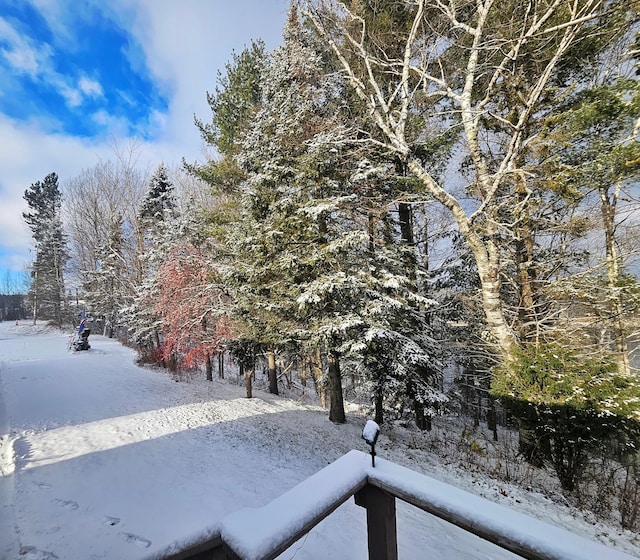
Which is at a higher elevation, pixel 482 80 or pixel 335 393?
pixel 482 80

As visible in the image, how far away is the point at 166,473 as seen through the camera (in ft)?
13.3

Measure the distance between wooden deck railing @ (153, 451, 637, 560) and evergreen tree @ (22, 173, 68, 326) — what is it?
30684mm

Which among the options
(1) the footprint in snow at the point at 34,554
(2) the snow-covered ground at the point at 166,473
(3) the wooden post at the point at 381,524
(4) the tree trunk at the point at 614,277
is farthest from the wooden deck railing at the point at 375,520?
(4) the tree trunk at the point at 614,277

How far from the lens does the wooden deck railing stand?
103 centimetres

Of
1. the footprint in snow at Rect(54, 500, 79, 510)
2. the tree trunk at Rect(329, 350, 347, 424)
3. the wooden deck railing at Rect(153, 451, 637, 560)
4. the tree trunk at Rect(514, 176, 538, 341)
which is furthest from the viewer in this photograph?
the tree trunk at Rect(329, 350, 347, 424)

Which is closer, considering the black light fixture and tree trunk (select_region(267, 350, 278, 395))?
the black light fixture

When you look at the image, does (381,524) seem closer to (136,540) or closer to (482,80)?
(136,540)

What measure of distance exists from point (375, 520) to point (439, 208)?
9790 millimetres

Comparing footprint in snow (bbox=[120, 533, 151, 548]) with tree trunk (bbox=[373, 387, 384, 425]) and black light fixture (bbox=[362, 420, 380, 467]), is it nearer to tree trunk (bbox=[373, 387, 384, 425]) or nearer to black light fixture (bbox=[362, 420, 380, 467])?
black light fixture (bbox=[362, 420, 380, 467])

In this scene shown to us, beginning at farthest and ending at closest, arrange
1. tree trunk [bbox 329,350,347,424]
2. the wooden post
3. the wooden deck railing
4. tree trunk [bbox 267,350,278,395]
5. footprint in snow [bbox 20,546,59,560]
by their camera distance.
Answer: tree trunk [bbox 267,350,278,395] → tree trunk [bbox 329,350,347,424] → footprint in snow [bbox 20,546,59,560] → the wooden post → the wooden deck railing

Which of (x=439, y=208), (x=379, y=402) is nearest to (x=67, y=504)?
(x=379, y=402)

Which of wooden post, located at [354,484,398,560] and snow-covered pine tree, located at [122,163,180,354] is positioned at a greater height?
snow-covered pine tree, located at [122,163,180,354]

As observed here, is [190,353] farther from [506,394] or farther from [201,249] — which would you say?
[506,394]

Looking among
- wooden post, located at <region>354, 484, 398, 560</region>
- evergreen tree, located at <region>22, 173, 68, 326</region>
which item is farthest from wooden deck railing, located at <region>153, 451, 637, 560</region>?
evergreen tree, located at <region>22, 173, 68, 326</region>
